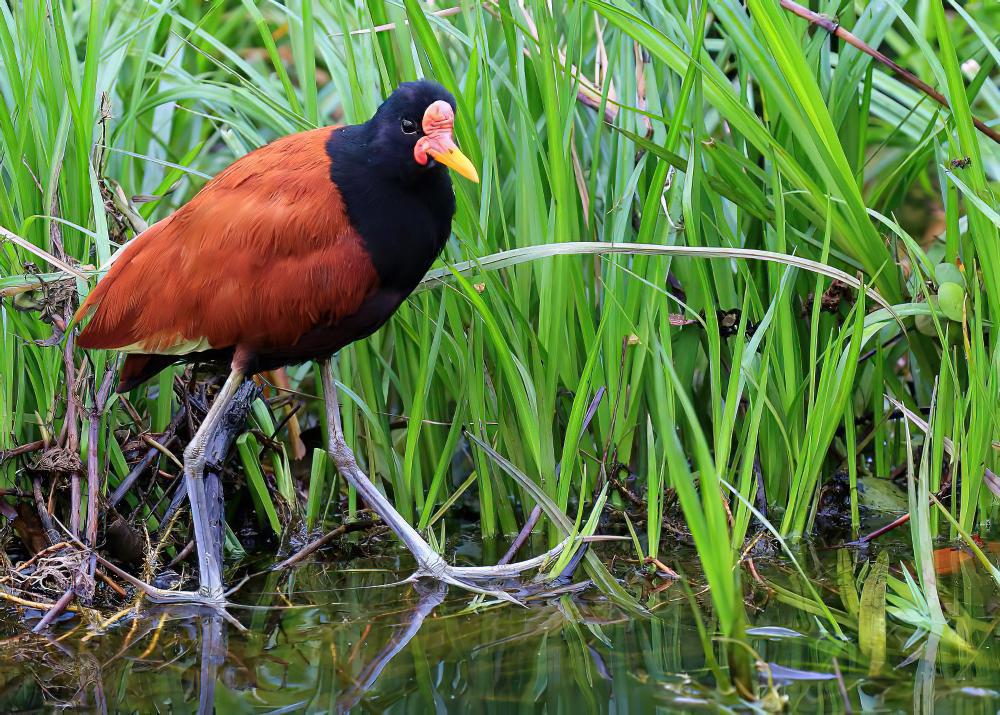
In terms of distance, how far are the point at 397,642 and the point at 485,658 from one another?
0.81 feet

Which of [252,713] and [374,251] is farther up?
[374,251]

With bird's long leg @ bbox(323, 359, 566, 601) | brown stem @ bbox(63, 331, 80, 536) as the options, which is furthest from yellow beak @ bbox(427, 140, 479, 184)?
brown stem @ bbox(63, 331, 80, 536)

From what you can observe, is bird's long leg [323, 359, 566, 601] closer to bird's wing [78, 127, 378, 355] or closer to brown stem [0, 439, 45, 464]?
bird's wing [78, 127, 378, 355]

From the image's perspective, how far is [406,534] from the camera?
3.13m

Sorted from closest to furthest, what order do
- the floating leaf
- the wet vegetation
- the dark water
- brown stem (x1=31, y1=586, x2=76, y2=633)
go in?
the dark water
the floating leaf
the wet vegetation
brown stem (x1=31, y1=586, x2=76, y2=633)

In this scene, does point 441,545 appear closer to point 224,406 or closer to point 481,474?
point 481,474

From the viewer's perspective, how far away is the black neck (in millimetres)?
2879

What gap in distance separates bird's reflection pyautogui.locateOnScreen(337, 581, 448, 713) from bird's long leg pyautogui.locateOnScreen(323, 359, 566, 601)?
0.16 ft

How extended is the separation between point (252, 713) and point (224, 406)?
108 cm

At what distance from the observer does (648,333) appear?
2.90 meters

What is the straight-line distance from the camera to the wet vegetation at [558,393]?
257cm

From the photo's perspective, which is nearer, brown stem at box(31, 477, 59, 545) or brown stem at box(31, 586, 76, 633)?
brown stem at box(31, 586, 76, 633)

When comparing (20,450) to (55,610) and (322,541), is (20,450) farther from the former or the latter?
(322,541)

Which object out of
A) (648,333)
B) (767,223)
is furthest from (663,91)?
(648,333)
